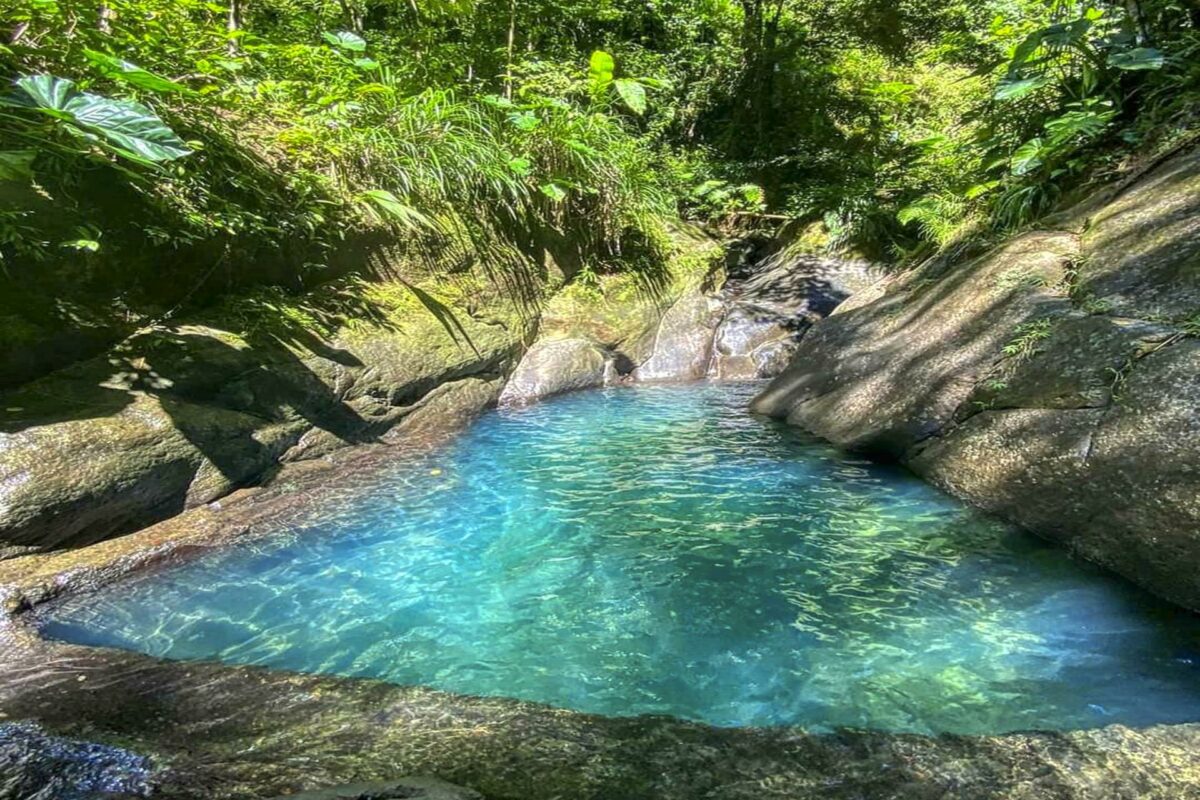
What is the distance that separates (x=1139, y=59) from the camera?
14.9 feet

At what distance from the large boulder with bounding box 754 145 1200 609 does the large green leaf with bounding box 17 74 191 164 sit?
402 cm

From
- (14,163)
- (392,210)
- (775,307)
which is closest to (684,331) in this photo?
(775,307)

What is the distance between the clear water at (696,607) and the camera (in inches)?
88.9

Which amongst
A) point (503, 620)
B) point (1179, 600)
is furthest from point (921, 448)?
point (503, 620)

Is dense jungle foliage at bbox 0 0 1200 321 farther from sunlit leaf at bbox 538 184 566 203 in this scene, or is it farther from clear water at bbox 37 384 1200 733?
clear water at bbox 37 384 1200 733

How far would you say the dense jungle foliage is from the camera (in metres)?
3.83

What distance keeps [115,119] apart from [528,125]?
5278mm

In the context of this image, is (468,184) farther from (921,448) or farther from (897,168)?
(897,168)

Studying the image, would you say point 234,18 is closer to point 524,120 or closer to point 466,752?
point 524,120

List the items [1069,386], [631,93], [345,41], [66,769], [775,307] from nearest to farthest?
[66,769]
[1069,386]
[345,41]
[631,93]
[775,307]

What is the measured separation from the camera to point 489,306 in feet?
24.0

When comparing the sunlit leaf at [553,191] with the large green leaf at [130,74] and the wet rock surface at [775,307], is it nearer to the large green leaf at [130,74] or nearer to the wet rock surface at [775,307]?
the wet rock surface at [775,307]

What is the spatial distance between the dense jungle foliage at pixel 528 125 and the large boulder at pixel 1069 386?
1.23 meters

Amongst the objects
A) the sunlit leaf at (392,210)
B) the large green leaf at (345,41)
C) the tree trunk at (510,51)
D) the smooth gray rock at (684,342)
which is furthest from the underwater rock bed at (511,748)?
the tree trunk at (510,51)
